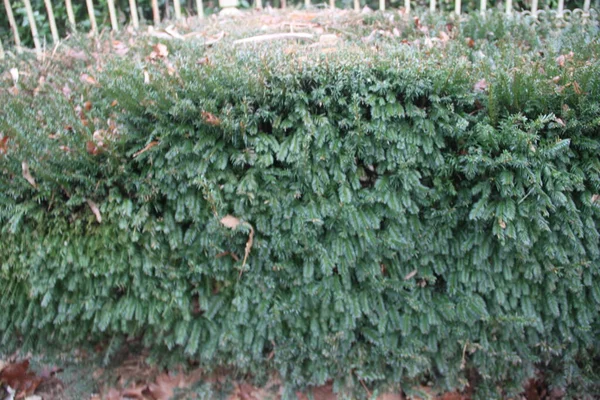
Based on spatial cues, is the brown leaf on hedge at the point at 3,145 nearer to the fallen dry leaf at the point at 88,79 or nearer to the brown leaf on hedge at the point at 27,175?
the brown leaf on hedge at the point at 27,175

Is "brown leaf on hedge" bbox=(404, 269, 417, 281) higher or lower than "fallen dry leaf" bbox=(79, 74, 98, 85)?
lower

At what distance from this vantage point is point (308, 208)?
7.38ft

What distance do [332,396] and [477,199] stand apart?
A: 4.26 ft

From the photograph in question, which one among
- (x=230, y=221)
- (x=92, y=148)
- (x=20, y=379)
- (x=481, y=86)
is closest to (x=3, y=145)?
(x=92, y=148)

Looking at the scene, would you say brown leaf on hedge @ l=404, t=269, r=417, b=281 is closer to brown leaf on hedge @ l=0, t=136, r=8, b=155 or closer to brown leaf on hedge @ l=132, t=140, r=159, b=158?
brown leaf on hedge @ l=132, t=140, r=159, b=158

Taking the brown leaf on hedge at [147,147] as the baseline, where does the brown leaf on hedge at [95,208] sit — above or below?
below

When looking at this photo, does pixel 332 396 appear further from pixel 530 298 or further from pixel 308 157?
pixel 308 157

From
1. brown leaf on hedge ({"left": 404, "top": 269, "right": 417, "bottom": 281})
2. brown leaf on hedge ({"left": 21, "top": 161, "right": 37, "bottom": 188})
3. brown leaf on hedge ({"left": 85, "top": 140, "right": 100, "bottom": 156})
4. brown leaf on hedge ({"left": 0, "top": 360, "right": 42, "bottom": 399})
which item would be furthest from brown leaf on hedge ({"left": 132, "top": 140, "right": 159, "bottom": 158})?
brown leaf on hedge ({"left": 0, "top": 360, "right": 42, "bottom": 399})

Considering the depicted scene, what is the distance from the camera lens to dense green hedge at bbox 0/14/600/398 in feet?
7.30

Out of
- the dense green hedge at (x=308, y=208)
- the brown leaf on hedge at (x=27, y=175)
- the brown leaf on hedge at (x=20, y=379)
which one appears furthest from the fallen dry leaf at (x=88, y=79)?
the brown leaf on hedge at (x=20, y=379)

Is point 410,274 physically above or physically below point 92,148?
below

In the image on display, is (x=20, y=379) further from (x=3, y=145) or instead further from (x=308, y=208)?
(x=308, y=208)

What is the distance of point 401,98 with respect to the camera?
2.33 m

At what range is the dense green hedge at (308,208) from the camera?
2227 millimetres
